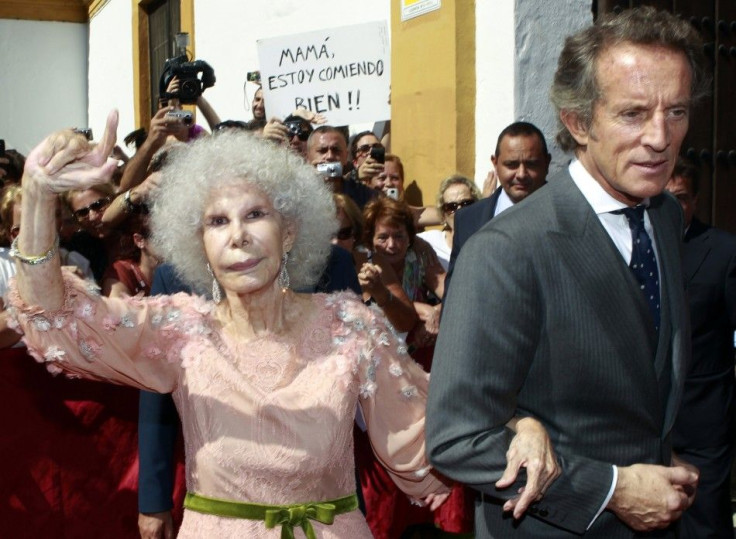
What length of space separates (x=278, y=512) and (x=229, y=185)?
0.86m

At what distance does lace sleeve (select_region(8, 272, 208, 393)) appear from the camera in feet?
8.91

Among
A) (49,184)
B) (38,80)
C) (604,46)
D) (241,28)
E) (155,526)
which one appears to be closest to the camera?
(604,46)

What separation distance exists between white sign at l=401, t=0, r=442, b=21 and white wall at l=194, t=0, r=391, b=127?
3.82 feet

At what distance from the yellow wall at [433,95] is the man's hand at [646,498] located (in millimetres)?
5012

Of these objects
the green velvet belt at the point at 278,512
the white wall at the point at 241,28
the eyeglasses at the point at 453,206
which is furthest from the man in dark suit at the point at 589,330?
the white wall at the point at 241,28

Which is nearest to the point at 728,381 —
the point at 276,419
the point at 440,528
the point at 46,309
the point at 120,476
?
the point at 440,528

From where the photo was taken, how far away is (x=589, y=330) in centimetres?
231

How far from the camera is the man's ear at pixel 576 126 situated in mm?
2482

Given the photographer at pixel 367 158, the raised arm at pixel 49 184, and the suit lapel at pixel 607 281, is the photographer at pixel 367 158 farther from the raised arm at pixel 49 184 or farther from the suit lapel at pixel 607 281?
the suit lapel at pixel 607 281

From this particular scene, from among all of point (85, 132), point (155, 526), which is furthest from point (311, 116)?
point (155, 526)

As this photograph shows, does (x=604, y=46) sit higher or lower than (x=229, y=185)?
higher

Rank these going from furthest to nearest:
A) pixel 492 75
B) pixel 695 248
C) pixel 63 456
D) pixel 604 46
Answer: pixel 492 75 → pixel 695 248 → pixel 63 456 → pixel 604 46

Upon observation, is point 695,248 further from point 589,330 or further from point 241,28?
point 241,28

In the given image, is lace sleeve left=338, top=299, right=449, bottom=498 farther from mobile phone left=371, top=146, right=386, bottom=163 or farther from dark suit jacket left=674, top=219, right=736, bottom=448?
mobile phone left=371, top=146, right=386, bottom=163
